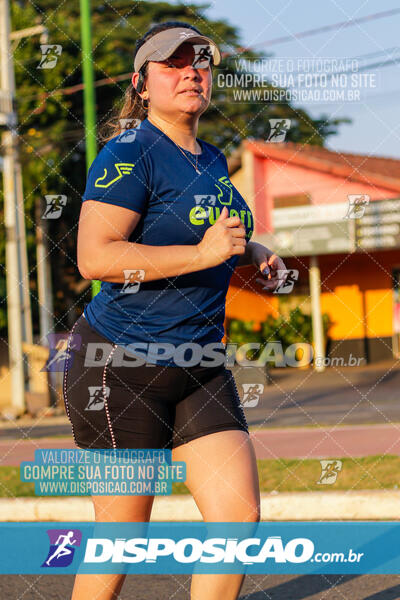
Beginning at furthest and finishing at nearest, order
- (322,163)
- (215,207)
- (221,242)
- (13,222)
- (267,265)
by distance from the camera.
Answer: (322,163)
(13,222)
(267,265)
(215,207)
(221,242)

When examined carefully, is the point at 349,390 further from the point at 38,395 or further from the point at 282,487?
the point at 282,487

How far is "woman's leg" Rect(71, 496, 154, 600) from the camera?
2.49 metres

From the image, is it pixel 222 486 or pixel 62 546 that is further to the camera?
pixel 62 546

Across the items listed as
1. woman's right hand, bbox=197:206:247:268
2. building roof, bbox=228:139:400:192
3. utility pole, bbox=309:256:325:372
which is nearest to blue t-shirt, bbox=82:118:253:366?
woman's right hand, bbox=197:206:247:268

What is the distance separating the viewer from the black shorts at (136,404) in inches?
98.2

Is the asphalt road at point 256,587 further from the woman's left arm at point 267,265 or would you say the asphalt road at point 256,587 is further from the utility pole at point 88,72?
the utility pole at point 88,72

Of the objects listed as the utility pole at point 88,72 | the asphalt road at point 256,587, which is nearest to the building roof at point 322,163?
the utility pole at point 88,72

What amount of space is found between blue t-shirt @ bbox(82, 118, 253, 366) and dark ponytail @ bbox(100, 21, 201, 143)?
0.81 feet

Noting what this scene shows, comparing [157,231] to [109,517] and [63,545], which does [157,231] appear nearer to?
[109,517]

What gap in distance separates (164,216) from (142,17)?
1126 inches

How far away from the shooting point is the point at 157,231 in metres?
2.46

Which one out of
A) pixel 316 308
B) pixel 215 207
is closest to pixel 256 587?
pixel 215 207

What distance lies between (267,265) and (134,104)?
0.66 meters

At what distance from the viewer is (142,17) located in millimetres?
29531
